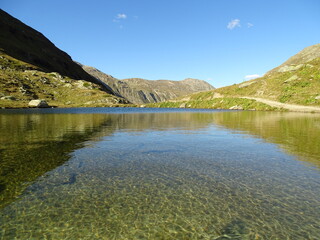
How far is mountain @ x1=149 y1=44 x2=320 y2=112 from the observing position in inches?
3807

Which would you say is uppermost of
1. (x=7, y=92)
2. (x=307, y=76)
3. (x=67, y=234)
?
(x=307, y=76)

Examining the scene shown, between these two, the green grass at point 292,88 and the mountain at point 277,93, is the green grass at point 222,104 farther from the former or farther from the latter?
the green grass at point 292,88

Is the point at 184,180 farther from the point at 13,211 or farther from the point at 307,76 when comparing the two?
the point at 307,76

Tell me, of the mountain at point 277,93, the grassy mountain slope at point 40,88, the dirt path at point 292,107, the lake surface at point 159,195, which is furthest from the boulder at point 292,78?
the grassy mountain slope at point 40,88

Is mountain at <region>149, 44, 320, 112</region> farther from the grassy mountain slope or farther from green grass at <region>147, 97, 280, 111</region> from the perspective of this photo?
the grassy mountain slope

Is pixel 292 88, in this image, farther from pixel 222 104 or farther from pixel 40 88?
pixel 40 88

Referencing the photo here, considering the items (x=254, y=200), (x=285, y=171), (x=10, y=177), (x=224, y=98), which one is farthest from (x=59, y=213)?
(x=224, y=98)

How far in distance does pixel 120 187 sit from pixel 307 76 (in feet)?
437

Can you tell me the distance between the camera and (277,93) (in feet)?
380

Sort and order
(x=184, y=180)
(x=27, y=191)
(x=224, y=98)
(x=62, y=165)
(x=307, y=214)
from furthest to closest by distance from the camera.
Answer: (x=224, y=98)
(x=62, y=165)
(x=184, y=180)
(x=27, y=191)
(x=307, y=214)

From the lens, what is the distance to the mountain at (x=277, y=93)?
96.7 metres

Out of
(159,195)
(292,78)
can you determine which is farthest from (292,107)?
(159,195)

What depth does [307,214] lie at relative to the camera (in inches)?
311

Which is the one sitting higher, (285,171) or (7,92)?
(7,92)
